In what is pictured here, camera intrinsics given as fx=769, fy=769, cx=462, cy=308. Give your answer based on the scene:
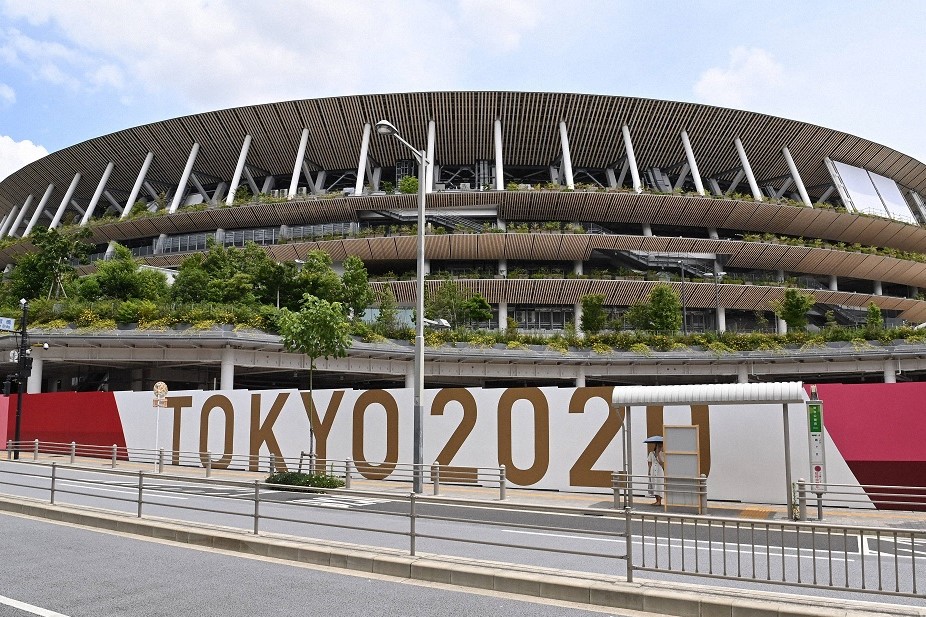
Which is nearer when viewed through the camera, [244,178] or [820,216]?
[820,216]

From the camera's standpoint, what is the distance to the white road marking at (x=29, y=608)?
24.5ft

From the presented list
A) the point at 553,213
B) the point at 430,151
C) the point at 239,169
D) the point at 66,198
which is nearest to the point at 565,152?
the point at 553,213

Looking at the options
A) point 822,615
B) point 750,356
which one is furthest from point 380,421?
point 750,356

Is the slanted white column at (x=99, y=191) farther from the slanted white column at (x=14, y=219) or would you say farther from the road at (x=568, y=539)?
the road at (x=568, y=539)

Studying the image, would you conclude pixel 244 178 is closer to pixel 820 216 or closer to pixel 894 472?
pixel 820 216

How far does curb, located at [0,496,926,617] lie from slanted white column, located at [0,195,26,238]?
83244 millimetres

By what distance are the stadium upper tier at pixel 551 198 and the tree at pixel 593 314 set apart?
366 cm

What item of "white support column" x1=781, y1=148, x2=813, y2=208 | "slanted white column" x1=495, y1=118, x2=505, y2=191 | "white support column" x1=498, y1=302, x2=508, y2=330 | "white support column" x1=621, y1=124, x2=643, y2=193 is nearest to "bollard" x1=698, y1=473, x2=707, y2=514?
"white support column" x1=498, y1=302, x2=508, y2=330

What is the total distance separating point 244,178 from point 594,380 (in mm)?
38624

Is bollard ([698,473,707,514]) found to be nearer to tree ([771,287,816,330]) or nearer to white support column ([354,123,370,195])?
tree ([771,287,816,330])

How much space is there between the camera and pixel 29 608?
7.69 meters

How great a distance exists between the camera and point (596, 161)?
225 feet

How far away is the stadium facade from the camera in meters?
56.8

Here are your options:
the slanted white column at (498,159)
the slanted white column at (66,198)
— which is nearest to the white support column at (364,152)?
the slanted white column at (498,159)
